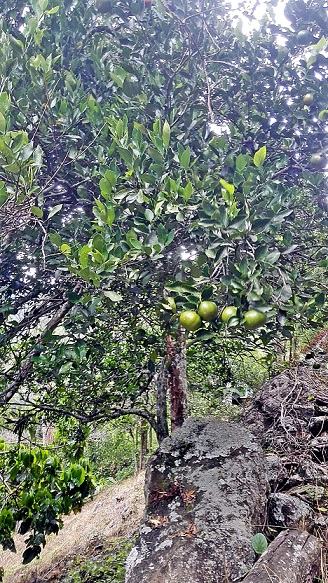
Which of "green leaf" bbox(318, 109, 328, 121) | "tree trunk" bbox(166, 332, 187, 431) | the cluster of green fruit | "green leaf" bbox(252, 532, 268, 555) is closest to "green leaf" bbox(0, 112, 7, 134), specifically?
the cluster of green fruit

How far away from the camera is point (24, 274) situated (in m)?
3.15

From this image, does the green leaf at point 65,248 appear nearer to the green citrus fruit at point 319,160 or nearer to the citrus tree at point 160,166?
the citrus tree at point 160,166

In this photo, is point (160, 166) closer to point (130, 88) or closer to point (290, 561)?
point (130, 88)

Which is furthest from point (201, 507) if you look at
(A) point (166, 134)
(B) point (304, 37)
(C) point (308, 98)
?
(B) point (304, 37)

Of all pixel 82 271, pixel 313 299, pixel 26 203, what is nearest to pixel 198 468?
pixel 313 299

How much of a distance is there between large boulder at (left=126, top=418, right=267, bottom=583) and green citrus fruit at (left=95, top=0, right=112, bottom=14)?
315cm

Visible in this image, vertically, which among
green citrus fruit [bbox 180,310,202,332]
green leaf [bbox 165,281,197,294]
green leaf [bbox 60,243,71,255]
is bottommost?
green citrus fruit [bbox 180,310,202,332]

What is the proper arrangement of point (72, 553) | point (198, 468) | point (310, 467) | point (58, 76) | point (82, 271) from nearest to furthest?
point (82, 271) → point (58, 76) → point (198, 468) → point (310, 467) → point (72, 553)

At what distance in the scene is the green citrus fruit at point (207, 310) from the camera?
2.03 meters

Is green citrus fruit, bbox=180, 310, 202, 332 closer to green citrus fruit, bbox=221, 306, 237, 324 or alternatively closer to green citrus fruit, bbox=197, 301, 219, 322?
green citrus fruit, bbox=197, 301, 219, 322

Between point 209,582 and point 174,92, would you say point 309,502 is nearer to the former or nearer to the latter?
point 209,582

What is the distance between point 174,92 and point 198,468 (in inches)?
104

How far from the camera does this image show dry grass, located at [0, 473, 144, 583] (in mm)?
5811

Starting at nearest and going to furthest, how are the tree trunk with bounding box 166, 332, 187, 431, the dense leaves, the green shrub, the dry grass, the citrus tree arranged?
the citrus tree, the dense leaves, the tree trunk with bounding box 166, 332, 187, 431, the dry grass, the green shrub
